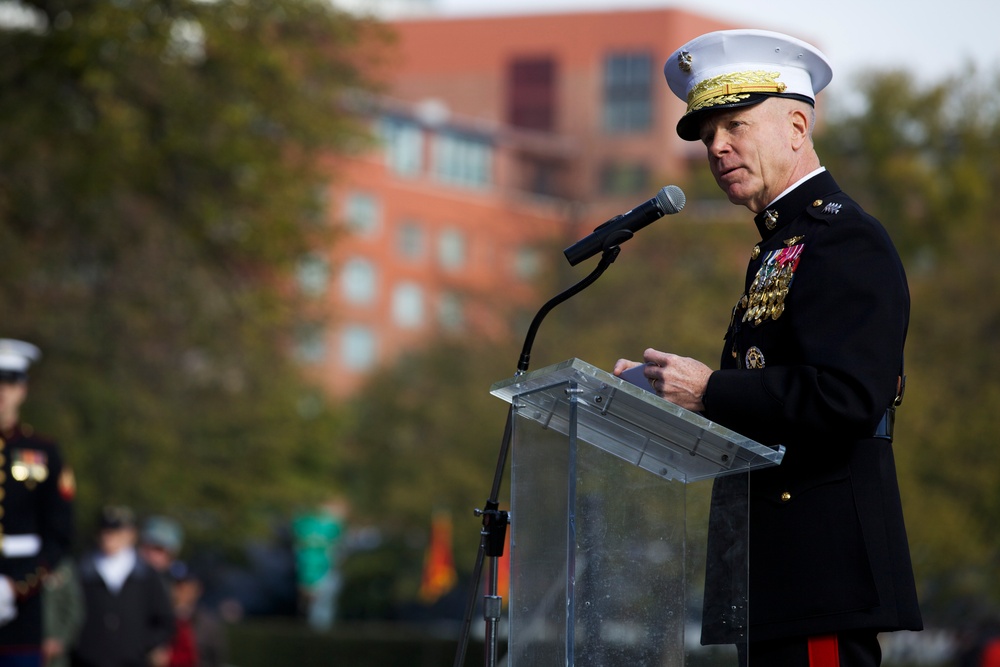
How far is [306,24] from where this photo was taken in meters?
18.8

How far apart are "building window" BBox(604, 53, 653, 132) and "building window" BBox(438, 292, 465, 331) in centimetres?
4585

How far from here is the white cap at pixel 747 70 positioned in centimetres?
399

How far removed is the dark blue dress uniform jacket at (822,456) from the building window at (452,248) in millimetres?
82114

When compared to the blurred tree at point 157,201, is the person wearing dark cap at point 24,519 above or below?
below

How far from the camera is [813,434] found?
3660 millimetres

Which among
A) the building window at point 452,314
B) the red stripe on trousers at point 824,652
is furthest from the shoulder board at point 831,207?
the building window at point 452,314

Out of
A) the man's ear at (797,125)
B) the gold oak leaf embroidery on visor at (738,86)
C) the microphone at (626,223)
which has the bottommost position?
the microphone at (626,223)

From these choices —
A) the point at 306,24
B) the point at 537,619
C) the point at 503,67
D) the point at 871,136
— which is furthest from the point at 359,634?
the point at 503,67

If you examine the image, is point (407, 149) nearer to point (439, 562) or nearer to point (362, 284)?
point (362, 284)

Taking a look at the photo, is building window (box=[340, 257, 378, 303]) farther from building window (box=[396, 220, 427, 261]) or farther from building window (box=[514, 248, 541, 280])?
building window (box=[514, 248, 541, 280])

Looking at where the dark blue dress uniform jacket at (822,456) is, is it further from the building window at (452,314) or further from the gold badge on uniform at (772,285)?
the building window at (452,314)

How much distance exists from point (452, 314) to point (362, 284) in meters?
43.2

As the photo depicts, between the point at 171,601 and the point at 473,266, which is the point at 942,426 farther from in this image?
the point at 473,266

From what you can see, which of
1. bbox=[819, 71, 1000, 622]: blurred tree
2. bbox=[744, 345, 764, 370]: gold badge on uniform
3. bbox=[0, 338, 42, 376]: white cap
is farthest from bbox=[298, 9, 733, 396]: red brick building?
bbox=[744, 345, 764, 370]: gold badge on uniform
